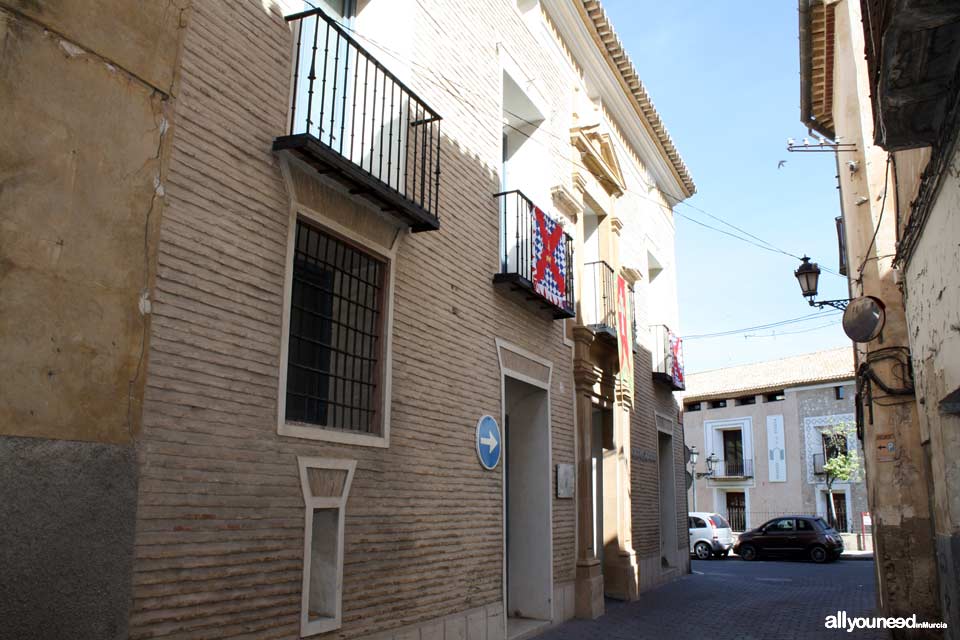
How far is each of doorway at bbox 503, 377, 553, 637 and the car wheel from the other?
16363 mm

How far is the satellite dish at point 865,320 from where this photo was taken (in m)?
9.35

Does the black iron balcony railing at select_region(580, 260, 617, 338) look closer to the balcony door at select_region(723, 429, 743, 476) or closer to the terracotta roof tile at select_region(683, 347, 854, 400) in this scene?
the terracotta roof tile at select_region(683, 347, 854, 400)

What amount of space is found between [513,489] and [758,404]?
3005cm

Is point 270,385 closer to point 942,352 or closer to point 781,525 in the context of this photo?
point 942,352

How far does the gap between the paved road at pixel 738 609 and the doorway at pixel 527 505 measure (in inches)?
20.2

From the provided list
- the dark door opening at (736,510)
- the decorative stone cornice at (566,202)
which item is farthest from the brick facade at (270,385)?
the dark door opening at (736,510)

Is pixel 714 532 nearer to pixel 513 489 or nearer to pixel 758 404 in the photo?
pixel 758 404

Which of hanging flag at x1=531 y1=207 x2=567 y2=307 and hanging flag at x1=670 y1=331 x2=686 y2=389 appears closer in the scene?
hanging flag at x1=531 y1=207 x2=567 y2=307

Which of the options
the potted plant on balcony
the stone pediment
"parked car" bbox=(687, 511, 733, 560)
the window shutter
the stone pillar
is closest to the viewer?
the stone pillar

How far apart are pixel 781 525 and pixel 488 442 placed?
18.8 meters

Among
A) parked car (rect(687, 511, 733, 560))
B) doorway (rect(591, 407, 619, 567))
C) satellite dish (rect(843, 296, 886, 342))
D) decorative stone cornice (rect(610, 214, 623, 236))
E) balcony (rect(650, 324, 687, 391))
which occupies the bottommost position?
parked car (rect(687, 511, 733, 560))

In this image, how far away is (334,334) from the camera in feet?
21.8

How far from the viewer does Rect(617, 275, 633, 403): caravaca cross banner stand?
1259 centimetres

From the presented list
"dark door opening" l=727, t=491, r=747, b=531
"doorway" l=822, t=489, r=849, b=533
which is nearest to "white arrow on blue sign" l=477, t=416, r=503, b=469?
"doorway" l=822, t=489, r=849, b=533
